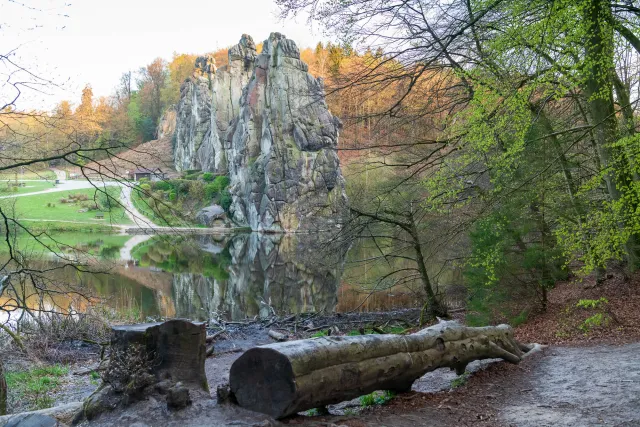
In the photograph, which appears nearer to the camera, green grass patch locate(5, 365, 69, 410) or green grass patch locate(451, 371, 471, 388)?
green grass patch locate(451, 371, 471, 388)

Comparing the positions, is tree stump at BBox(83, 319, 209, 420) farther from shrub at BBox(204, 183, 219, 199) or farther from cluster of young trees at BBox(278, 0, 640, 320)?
shrub at BBox(204, 183, 219, 199)

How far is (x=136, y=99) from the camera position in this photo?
106188mm

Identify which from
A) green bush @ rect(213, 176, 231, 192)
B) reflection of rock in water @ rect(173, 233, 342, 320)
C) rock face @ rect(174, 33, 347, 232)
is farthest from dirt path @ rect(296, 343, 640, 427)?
green bush @ rect(213, 176, 231, 192)

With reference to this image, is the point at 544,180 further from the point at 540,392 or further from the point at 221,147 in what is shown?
the point at 221,147

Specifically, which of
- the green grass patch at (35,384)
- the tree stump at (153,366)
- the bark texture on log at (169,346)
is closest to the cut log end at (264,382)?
the tree stump at (153,366)

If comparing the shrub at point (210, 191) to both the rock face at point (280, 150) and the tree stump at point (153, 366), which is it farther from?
the tree stump at point (153, 366)

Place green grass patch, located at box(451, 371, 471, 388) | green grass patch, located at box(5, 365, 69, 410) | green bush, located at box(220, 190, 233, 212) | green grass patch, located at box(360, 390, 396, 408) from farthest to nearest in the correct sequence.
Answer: green bush, located at box(220, 190, 233, 212) < green grass patch, located at box(5, 365, 69, 410) < green grass patch, located at box(451, 371, 471, 388) < green grass patch, located at box(360, 390, 396, 408)

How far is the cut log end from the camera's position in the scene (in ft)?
14.3

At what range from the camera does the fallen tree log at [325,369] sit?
4.38 m

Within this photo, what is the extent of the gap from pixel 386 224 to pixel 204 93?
234 ft

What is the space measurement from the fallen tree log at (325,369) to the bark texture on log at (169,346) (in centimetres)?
61

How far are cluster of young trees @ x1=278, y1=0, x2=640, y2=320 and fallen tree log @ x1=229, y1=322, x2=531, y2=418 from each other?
312 cm

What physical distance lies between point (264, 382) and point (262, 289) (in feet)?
66.6

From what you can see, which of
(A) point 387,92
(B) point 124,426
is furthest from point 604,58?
(B) point 124,426
